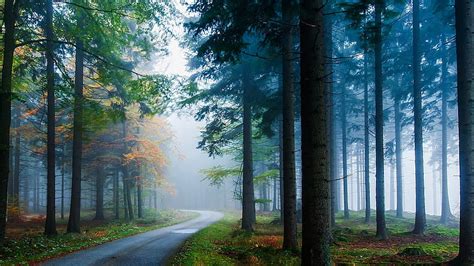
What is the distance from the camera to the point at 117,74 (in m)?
16.0

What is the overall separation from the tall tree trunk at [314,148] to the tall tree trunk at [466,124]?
4.02 meters

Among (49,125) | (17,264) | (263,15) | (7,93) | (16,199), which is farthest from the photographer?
(16,199)

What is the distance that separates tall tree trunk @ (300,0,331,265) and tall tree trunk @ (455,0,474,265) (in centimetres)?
402

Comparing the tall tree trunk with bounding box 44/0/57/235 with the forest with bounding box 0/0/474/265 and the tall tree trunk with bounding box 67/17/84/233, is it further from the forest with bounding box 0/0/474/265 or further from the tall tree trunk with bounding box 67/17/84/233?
the tall tree trunk with bounding box 67/17/84/233

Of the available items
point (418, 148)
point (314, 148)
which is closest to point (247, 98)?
point (418, 148)

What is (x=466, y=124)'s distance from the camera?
27.6ft

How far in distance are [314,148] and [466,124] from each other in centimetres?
452

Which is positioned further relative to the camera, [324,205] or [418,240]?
[418,240]

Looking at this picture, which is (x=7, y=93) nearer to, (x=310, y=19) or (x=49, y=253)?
(x=49, y=253)

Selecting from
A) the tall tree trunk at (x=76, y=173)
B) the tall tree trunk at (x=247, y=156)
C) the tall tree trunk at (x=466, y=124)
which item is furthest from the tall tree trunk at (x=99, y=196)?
the tall tree trunk at (x=466, y=124)

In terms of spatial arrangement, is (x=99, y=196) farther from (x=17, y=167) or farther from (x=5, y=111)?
(x=5, y=111)

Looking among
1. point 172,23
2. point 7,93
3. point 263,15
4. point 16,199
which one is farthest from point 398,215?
point 16,199

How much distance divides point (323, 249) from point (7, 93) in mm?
11115

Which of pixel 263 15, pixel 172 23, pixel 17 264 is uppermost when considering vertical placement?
pixel 172 23
